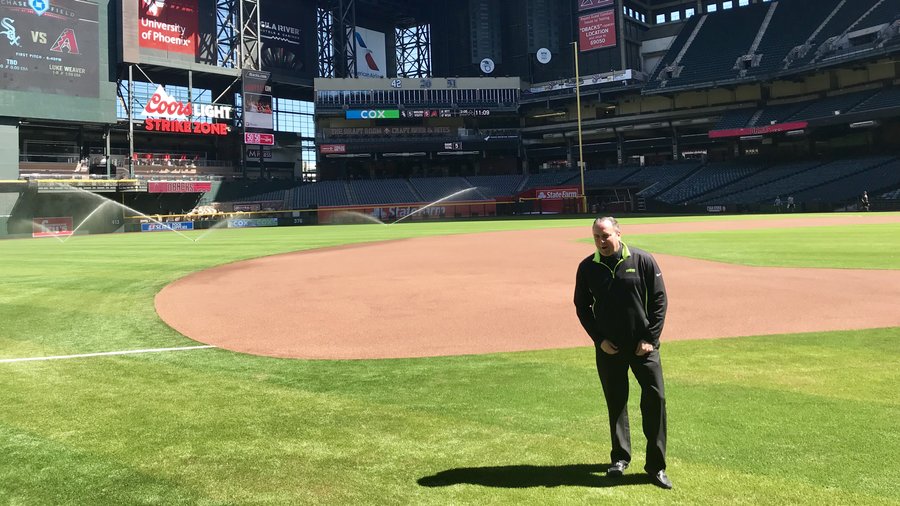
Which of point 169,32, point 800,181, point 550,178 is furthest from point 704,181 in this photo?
point 169,32

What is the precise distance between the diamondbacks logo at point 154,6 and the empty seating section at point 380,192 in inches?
1122

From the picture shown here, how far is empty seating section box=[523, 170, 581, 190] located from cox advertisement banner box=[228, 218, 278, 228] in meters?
31.3

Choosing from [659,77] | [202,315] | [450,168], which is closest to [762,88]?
[659,77]

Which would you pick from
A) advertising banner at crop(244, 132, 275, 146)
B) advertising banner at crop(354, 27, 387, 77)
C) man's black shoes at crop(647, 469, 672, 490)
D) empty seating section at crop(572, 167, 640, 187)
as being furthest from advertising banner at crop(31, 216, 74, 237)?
man's black shoes at crop(647, 469, 672, 490)

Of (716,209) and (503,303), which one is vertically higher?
(716,209)

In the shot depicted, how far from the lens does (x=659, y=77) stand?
68688 mm

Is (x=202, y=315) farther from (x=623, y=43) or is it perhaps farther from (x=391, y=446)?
(x=623, y=43)

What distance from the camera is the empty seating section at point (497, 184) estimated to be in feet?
237

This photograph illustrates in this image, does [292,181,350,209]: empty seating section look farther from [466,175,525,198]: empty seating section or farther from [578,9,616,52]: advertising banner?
[578,9,616,52]: advertising banner

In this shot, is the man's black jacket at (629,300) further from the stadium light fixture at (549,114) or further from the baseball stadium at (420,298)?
the stadium light fixture at (549,114)

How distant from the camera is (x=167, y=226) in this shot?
185 feet

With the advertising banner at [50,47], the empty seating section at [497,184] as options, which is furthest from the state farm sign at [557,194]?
the advertising banner at [50,47]

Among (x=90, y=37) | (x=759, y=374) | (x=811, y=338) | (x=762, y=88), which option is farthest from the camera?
(x=762, y=88)

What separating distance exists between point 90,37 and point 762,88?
70.8 meters
